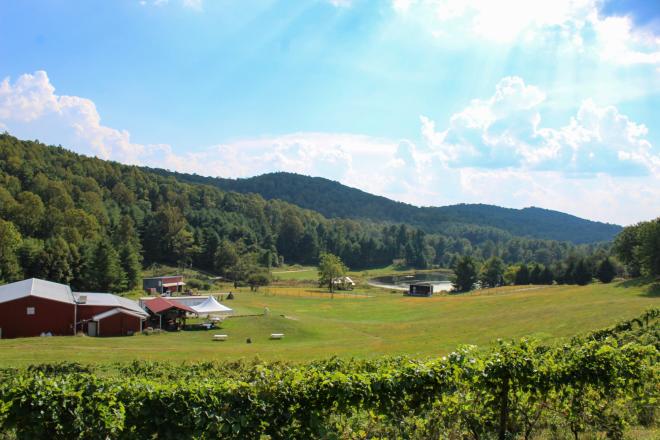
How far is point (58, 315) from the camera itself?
46.0 metres

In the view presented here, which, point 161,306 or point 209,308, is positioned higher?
point 161,306

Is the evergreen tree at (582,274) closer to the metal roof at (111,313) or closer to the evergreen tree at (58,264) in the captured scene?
the metal roof at (111,313)

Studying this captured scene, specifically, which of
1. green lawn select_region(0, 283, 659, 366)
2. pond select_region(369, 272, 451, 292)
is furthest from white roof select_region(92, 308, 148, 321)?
pond select_region(369, 272, 451, 292)

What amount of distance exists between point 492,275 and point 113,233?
99.0 meters

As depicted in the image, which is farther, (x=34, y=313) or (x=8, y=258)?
(x=8, y=258)

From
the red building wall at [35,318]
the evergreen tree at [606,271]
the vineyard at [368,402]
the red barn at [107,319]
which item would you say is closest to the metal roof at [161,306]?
the red barn at [107,319]

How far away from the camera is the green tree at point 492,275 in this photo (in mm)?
119375

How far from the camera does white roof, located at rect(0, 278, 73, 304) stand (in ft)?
148

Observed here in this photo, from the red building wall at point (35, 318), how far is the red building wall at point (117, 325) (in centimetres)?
308

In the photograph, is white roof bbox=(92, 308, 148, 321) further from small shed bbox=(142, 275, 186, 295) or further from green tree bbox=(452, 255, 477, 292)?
green tree bbox=(452, 255, 477, 292)

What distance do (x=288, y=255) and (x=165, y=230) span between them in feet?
196

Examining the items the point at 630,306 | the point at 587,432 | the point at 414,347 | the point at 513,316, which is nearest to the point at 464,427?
the point at 587,432

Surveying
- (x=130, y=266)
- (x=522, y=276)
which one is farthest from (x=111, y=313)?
(x=522, y=276)

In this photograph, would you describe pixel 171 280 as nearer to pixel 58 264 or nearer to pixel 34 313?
pixel 58 264
